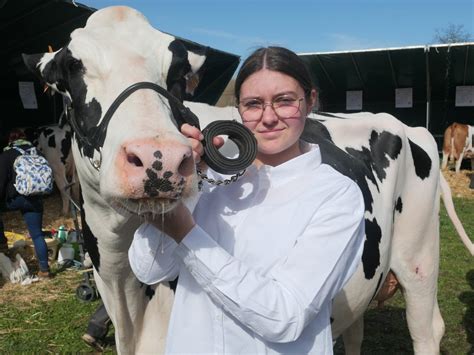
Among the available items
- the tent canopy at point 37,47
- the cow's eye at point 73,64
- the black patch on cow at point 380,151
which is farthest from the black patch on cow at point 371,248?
the tent canopy at point 37,47

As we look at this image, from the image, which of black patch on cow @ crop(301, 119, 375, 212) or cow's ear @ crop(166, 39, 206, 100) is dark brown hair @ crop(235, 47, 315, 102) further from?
black patch on cow @ crop(301, 119, 375, 212)

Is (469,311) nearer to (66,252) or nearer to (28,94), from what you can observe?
(66,252)

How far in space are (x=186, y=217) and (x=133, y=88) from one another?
0.52 metres

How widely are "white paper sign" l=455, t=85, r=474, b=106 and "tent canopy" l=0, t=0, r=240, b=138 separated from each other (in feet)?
23.2

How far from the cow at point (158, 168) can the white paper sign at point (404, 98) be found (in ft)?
36.5

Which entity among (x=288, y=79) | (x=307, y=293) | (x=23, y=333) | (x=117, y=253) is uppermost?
(x=288, y=79)

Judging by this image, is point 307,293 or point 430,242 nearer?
point 307,293

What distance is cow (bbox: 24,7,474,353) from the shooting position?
132cm

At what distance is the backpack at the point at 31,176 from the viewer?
20.8ft

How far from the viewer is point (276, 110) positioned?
1570 mm

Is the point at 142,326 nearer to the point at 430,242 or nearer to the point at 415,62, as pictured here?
the point at 430,242

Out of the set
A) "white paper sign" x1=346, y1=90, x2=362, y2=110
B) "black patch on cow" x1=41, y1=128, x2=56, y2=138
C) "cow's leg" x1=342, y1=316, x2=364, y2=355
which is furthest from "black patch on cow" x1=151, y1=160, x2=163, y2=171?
"white paper sign" x1=346, y1=90, x2=362, y2=110

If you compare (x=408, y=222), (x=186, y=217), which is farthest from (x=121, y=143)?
(x=408, y=222)

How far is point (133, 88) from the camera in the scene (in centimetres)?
161
